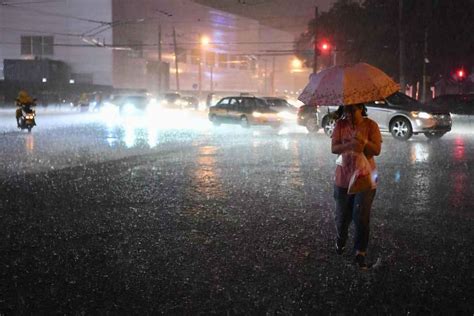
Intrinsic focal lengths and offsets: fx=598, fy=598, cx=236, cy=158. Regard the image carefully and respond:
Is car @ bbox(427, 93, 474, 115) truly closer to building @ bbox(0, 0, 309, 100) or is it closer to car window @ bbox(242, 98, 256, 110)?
car window @ bbox(242, 98, 256, 110)

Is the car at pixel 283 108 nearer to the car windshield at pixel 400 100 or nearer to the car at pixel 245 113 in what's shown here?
the car at pixel 245 113

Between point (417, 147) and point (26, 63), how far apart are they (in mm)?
50119

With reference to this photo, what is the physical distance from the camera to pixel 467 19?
39969 mm

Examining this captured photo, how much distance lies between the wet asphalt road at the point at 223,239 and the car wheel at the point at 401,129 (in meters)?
5.58

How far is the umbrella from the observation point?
5.67m

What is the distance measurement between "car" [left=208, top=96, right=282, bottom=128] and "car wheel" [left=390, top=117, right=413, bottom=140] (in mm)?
6558

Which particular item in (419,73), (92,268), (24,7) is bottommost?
(92,268)

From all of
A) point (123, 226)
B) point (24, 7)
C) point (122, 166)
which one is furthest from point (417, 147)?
point (24, 7)

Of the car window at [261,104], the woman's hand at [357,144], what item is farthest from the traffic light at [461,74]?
the woman's hand at [357,144]

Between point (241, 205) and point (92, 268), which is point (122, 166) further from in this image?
point (92, 268)

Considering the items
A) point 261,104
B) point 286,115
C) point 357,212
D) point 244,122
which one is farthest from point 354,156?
point 244,122

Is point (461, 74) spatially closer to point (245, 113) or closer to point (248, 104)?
point (248, 104)

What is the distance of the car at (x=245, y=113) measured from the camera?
2583 centimetres

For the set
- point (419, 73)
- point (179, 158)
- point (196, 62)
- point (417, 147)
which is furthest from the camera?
point (196, 62)
